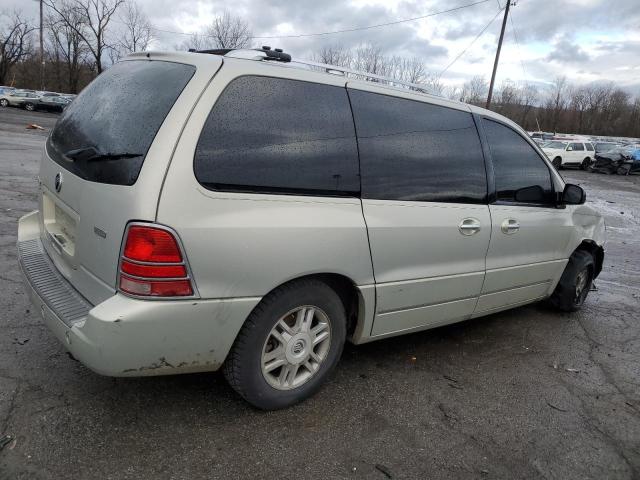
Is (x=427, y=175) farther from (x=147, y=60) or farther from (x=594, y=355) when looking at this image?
(x=594, y=355)

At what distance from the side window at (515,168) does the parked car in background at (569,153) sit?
93.5 feet

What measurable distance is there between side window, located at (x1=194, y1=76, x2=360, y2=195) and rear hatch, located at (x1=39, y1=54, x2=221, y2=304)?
18 centimetres

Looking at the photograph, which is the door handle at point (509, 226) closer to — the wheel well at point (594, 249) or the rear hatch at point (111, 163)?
the wheel well at point (594, 249)

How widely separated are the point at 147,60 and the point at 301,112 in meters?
0.92

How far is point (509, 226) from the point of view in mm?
3738

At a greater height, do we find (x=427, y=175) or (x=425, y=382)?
(x=427, y=175)

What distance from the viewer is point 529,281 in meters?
4.17

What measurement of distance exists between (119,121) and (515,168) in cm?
293

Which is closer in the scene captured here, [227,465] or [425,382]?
[227,465]

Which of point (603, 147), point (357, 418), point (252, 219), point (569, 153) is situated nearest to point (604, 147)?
point (603, 147)

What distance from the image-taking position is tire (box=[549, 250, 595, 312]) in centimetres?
478

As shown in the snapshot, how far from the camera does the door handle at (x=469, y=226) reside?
11.1ft

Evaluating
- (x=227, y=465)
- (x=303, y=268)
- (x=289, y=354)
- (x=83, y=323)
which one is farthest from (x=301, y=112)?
(x=227, y=465)

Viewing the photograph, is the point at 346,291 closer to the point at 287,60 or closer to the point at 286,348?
the point at 286,348
